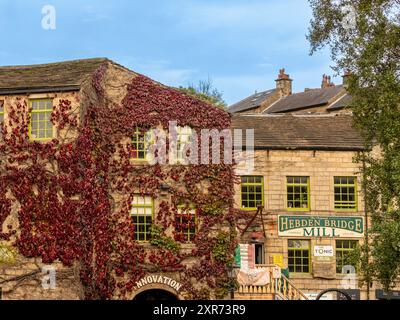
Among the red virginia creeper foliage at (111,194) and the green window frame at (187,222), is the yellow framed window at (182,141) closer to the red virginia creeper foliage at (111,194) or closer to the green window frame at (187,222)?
the red virginia creeper foliage at (111,194)

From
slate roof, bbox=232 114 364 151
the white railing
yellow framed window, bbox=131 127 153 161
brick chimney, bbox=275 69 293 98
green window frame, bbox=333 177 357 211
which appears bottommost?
the white railing

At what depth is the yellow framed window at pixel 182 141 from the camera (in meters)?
30.6

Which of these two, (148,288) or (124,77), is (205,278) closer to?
(148,288)

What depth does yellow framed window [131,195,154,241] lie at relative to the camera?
29.9 meters

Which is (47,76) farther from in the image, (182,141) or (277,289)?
(277,289)

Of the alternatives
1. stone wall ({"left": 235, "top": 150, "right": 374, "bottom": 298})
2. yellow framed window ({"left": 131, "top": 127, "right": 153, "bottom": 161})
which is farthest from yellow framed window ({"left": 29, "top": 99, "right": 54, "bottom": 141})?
stone wall ({"left": 235, "top": 150, "right": 374, "bottom": 298})

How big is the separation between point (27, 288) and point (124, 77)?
31.0ft

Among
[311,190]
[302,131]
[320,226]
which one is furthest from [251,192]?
[302,131]

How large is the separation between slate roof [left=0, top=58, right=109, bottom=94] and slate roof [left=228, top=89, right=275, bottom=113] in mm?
39466

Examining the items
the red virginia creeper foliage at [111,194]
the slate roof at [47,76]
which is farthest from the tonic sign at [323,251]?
the slate roof at [47,76]

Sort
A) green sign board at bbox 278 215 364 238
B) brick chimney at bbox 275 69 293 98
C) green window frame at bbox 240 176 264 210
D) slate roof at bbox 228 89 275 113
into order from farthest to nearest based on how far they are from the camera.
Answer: brick chimney at bbox 275 69 293 98 → slate roof at bbox 228 89 275 113 → green window frame at bbox 240 176 264 210 → green sign board at bbox 278 215 364 238

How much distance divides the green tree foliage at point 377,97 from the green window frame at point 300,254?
7375 mm

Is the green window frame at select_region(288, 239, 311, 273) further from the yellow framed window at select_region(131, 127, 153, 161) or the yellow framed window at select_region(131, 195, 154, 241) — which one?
the yellow framed window at select_region(131, 127, 153, 161)
